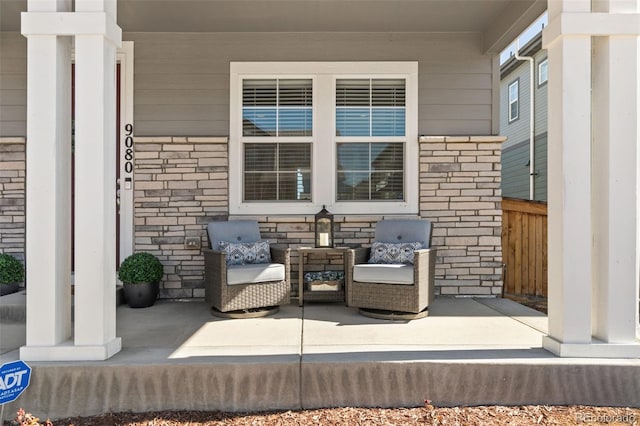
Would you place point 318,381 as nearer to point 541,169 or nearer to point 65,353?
point 65,353

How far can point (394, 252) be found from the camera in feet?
13.0

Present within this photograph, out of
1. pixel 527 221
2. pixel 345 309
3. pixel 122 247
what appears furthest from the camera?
pixel 527 221

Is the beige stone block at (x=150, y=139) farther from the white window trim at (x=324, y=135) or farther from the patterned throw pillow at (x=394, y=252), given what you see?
the patterned throw pillow at (x=394, y=252)

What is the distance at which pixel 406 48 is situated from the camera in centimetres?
469

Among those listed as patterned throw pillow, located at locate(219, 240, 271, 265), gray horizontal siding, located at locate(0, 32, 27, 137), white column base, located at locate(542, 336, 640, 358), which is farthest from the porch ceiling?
white column base, located at locate(542, 336, 640, 358)

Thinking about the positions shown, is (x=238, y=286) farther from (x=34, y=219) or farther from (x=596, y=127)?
(x=596, y=127)

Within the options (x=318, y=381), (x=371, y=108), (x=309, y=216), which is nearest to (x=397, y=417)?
(x=318, y=381)

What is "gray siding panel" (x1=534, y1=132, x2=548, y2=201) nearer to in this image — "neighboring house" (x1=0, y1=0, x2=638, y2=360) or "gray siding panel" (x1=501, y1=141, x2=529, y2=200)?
"gray siding panel" (x1=501, y1=141, x2=529, y2=200)

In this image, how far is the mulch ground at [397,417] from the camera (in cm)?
224

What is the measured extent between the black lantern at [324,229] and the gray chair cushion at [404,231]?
47cm

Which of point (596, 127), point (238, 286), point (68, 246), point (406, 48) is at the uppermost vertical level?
point (406, 48)

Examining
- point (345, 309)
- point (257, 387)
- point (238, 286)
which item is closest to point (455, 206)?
point (345, 309)

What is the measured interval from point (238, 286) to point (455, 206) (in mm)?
2480

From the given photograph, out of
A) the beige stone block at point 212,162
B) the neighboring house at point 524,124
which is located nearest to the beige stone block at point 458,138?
the beige stone block at point 212,162
